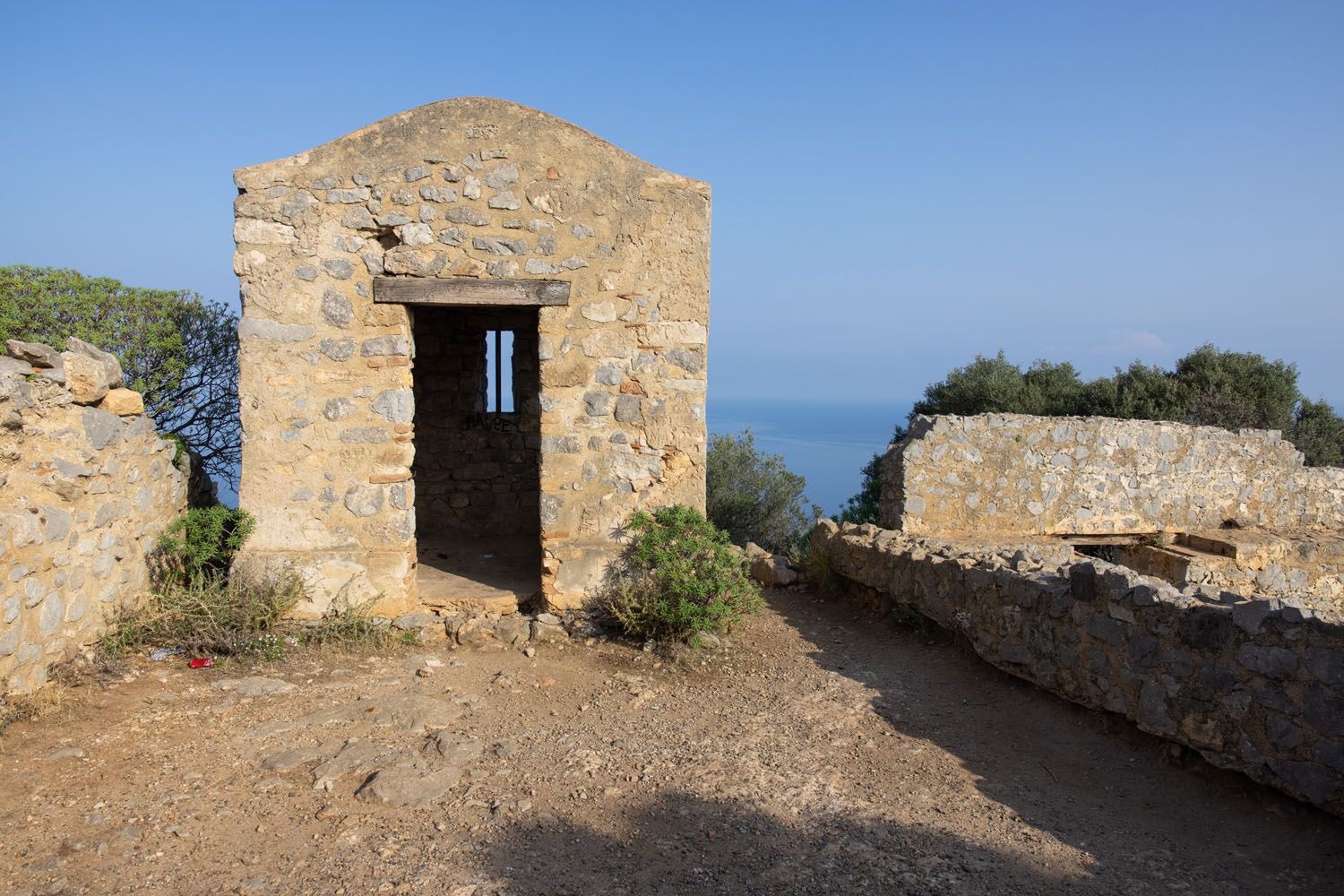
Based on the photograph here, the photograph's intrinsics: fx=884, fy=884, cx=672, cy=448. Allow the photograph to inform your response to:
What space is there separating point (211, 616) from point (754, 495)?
35.1 feet

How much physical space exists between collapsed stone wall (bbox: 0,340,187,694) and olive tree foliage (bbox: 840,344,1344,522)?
10182mm

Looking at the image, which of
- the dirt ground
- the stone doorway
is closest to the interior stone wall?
the stone doorway

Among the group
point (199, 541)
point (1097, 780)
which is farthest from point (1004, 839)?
point (199, 541)

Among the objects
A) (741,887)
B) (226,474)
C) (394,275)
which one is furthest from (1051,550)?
(226,474)

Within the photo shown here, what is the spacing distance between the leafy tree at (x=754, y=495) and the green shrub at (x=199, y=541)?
30.4ft

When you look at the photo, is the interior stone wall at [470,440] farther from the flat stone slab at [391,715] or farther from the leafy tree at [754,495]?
the leafy tree at [754,495]

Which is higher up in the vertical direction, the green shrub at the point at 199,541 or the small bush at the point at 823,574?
the green shrub at the point at 199,541

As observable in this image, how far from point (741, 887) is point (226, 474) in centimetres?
635

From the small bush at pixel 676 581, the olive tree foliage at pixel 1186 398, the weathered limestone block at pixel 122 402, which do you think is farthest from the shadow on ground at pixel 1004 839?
the olive tree foliage at pixel 1186 398

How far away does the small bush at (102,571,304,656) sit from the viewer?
564 centimetres

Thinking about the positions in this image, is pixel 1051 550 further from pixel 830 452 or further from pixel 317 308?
pixel 830 452

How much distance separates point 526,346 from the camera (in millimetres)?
10094

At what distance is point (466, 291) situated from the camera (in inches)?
250

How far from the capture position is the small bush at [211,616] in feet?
18.5
